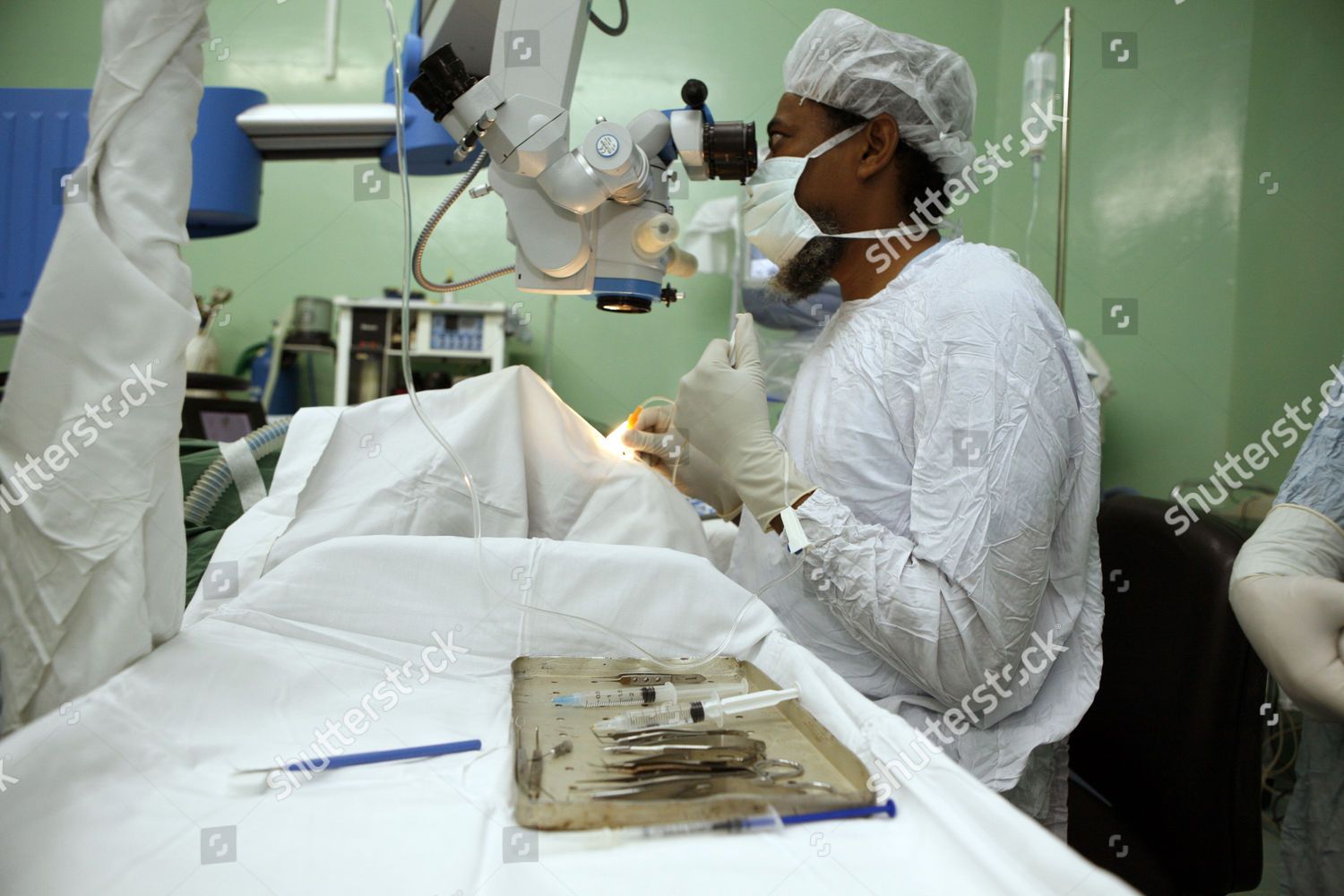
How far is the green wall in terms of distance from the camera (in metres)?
2.31

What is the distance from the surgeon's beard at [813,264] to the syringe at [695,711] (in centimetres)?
83

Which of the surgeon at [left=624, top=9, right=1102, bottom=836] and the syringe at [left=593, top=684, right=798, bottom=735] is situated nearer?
the syringe at [left=593, top=684, right=798, bottom=735]

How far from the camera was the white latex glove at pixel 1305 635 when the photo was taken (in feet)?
2.81

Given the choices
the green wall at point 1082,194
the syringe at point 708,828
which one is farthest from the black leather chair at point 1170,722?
the green wall at point 1082,194

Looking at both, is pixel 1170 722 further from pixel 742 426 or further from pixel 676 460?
pixel 676 460

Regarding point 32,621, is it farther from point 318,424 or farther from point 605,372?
point 605,372

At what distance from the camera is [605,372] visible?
333 cm

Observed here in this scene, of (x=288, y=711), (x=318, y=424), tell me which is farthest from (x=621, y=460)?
(x=288, y=711)

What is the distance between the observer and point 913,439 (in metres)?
1.10

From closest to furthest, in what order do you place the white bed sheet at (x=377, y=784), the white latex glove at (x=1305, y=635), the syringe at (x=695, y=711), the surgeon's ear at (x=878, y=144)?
the white bed sheet at (x=377, y=784) → the syringe at (x=695, y=711) → the white latex glove at (x=1305, y=635) → the surgeon's ear at (x=878, y=144)

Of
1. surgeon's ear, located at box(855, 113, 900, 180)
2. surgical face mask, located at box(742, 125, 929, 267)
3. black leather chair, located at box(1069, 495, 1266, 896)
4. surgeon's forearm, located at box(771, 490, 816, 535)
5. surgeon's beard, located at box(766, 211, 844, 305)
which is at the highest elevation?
surgeon's ear, located at box(855, 113, 900, 180)

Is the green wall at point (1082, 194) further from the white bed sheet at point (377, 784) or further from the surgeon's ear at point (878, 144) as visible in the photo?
the white bed sheet at point (377, 784)

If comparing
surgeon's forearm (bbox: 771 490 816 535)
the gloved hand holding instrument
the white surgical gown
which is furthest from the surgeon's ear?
surgeon's forearm (bbox: 771 490 816 535)

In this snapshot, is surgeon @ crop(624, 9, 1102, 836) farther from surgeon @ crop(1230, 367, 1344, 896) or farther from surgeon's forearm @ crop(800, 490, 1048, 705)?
surgeon @ crop(1230, 367, 1344, 896)
